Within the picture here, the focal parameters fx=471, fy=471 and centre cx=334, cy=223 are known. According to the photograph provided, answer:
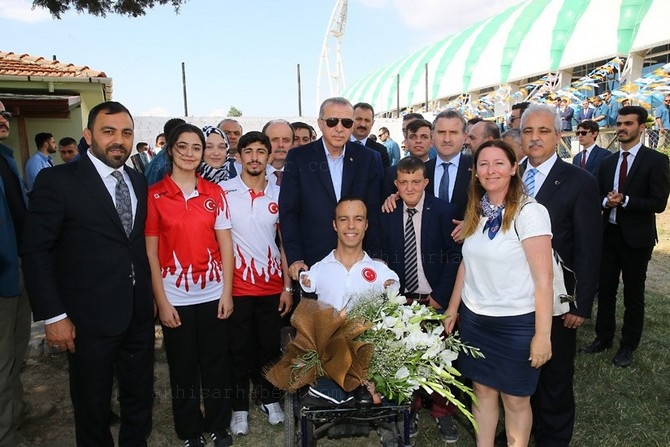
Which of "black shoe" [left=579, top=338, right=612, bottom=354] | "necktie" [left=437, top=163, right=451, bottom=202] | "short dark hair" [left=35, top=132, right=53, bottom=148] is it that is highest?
"short dark hair" [left=35, top=132, right=53, bottom=148]

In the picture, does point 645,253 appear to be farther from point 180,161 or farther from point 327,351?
point 180,161

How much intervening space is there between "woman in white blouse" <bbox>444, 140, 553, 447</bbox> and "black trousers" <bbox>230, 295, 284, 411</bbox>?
4.86ft

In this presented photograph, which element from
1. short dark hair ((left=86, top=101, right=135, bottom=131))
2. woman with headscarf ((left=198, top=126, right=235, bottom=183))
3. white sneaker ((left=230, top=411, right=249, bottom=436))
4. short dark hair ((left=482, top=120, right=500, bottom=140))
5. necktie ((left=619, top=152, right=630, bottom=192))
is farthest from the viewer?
necktie ((left=619, top=152, right=630, bottom=192))

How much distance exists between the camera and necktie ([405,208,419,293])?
329 centimetres

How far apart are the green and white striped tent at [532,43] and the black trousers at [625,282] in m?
17.5

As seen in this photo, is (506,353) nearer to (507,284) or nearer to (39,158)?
(507,284)

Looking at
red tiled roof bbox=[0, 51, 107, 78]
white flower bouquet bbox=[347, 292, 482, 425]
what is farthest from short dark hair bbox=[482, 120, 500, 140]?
red tiled roof bbox=[0, 51, 107, 78]

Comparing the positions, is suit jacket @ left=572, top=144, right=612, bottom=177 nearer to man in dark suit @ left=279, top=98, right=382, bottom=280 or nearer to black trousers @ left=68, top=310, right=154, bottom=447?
man in dark suit @ left=279, top=98, right=382, bottom=280

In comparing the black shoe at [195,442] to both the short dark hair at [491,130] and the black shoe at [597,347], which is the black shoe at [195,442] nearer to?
the short dark hair at [491,130]

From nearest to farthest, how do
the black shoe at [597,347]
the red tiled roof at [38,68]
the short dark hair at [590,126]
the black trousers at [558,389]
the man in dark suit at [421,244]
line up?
the black trousers at [558,389] → the man in dark suit at [421,244] → the black shoe at [597,347] → the short dark hair at [590,126] → the red tiled roof at [38,68]

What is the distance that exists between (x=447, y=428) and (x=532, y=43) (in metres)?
27.1

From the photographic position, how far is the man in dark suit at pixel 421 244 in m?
3.20

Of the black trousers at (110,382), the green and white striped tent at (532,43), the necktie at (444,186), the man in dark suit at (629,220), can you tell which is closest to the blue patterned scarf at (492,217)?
the necktie at (444,186)

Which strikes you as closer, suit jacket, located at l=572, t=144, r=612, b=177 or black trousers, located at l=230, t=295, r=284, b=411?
black trousers, located at l=230, t=295, r=284, b=411
